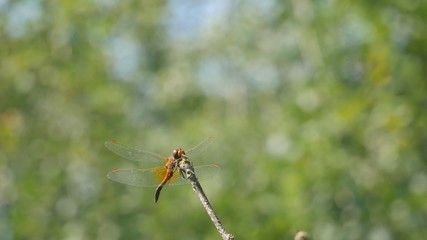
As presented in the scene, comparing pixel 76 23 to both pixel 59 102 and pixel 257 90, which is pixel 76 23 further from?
pixel 257 90

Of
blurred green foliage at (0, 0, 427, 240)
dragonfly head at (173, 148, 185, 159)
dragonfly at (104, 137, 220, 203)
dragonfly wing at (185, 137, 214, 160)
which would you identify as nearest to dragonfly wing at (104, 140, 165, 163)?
dragonfly at (104, 137, 220, 203)

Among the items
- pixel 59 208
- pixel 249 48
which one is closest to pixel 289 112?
pixel 59 208

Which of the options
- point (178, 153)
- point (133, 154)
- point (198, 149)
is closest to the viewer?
point (178, 153)

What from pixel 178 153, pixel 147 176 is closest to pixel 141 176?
pixel 147 176

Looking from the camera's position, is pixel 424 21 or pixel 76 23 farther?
pixel 76 23

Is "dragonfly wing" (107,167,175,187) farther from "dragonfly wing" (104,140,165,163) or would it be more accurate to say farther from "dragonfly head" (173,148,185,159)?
"dragonfly head" (173,148,185,159)

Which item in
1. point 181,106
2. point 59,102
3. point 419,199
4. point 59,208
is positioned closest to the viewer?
point 419,199

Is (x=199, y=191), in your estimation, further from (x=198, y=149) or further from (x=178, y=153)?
(x=198, y=149)

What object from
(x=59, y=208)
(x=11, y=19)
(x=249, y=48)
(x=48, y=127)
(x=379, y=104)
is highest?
(x=249, y=48)

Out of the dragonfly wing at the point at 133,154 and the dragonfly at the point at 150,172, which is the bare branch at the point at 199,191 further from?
the dragonfly wing at the point at 133,154
